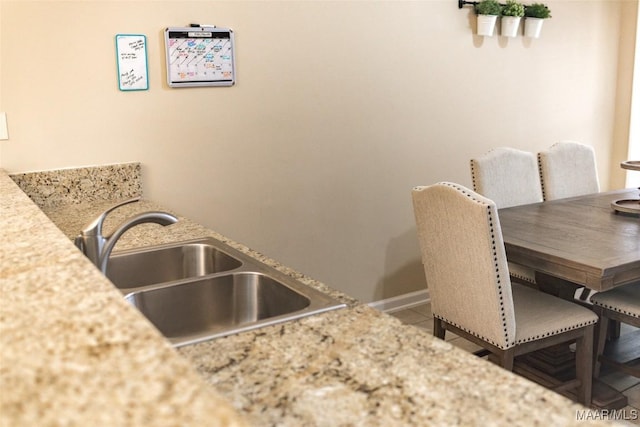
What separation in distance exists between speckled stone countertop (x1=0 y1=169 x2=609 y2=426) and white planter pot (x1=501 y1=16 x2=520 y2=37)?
3199mm

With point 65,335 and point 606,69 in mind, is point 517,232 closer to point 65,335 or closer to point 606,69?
point 65,335

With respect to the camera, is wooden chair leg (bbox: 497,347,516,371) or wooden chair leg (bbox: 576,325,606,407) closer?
wooden chair leg (bbox: 497,347,516,371)

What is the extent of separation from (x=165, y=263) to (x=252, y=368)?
1.09m

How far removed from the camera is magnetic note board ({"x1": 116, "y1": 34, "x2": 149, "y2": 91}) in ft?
9.12

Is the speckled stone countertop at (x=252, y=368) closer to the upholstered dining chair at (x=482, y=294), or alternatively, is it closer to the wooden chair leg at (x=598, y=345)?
the upholstered dining chair at (x=482, y=294)

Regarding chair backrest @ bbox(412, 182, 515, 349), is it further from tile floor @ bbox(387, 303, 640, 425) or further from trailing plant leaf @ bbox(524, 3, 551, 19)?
trailing plant leaf @ bbox(524, 3, 551, 19)

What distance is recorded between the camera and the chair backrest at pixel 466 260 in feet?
7.31

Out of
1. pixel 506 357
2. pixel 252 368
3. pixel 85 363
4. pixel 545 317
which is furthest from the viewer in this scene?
pixel 545 317

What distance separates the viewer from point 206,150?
3070 millimetres

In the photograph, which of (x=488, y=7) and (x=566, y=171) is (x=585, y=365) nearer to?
(x=566, y=171)

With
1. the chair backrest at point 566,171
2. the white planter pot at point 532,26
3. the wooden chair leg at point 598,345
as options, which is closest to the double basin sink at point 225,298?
the wooden chair leg at point 598,345

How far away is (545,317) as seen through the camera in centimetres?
245

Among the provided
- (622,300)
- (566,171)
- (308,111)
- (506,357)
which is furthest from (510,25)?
(506,357)

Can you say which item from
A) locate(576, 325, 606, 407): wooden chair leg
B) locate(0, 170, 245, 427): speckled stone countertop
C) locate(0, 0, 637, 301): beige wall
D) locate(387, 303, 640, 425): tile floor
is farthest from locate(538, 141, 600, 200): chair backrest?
locate(0, 170, 245, 427): speckled stone countertop
